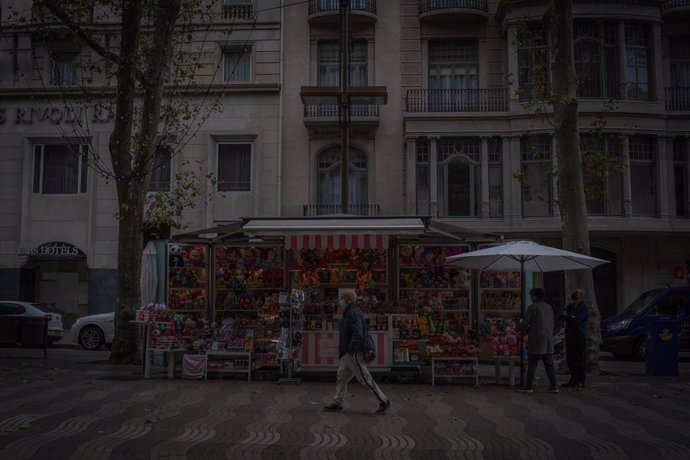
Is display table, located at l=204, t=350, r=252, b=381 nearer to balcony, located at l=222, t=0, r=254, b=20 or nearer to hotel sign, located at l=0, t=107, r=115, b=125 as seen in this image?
hotel sign, located at l=0, t=107, r=115, b=125

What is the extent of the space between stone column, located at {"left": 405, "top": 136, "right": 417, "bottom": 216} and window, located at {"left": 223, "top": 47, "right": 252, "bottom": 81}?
6951 mm

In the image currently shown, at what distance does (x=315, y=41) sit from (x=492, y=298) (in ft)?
49.4

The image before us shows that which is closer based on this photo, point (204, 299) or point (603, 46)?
point (204, 299)

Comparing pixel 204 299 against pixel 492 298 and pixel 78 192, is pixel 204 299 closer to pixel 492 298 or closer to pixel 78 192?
pixel 492 298

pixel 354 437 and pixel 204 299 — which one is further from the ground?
pixel 204 299

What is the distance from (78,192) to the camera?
95.5 ft

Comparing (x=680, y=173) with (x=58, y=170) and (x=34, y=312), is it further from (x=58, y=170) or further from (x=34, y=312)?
(x=58, y=170)

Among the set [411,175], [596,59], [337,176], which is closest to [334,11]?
[337,176]

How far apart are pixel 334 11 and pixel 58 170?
1273 cm

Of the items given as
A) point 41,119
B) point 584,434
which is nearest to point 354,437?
point 584,434

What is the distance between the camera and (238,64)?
2902cm

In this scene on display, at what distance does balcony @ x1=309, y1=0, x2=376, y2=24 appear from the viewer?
28031mm

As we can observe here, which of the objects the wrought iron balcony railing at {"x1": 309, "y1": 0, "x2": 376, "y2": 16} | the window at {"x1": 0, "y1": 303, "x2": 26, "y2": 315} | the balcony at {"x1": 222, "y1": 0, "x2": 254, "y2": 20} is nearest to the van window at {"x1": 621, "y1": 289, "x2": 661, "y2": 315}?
the wrought iron balcony railing at {"x1": 309, "y1": 0, "x2": 376, "y2": 16}

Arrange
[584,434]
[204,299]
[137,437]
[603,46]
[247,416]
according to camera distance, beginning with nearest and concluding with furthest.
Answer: [137,437], [584,434], [247,416], [204,299], [603,46]
